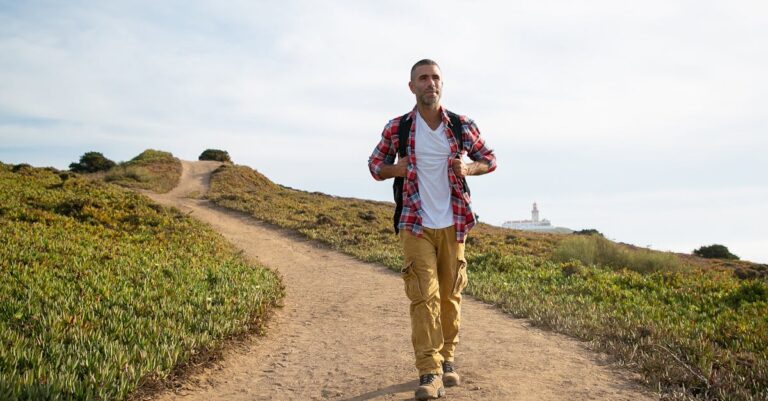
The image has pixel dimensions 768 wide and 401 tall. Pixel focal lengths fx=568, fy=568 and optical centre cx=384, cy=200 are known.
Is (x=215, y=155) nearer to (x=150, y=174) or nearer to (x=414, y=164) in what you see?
(x=150, y=174)

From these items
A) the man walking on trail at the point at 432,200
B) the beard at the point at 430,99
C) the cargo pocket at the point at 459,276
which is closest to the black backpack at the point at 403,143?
the man walking on trail at the point at 432,200

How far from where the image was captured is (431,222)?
4.44 m

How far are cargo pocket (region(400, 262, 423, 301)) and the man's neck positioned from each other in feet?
3.76

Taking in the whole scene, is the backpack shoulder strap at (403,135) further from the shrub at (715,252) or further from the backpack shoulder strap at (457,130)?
the shrub at (715,252)

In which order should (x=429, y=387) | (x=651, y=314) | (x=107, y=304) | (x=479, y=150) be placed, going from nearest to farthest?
(x=429, y=387), (x=479, y=150), (x=107, y=304), (x=651, y=314)

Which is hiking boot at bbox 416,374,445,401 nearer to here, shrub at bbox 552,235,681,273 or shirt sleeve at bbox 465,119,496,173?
shirt sleeve at bbox 465,119,496,173

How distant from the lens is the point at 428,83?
4449mm

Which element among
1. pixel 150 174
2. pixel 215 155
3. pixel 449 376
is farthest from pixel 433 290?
pixel 215 155

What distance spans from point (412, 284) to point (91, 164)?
46687mm

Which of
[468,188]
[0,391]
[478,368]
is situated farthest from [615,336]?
[0,391]

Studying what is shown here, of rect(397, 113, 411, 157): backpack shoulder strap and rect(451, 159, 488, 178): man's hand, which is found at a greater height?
rect(397, 113, 411, 157): backpack shoulder strap

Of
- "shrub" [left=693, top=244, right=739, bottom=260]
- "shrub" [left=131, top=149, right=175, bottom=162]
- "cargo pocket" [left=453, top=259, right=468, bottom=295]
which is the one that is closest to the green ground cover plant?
"cargo pocket" [left=453, top=259, right=468, bottom=295]

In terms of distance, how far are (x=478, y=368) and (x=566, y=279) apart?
702cm

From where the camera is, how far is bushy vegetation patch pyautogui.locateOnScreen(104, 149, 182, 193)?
34.5 metres
